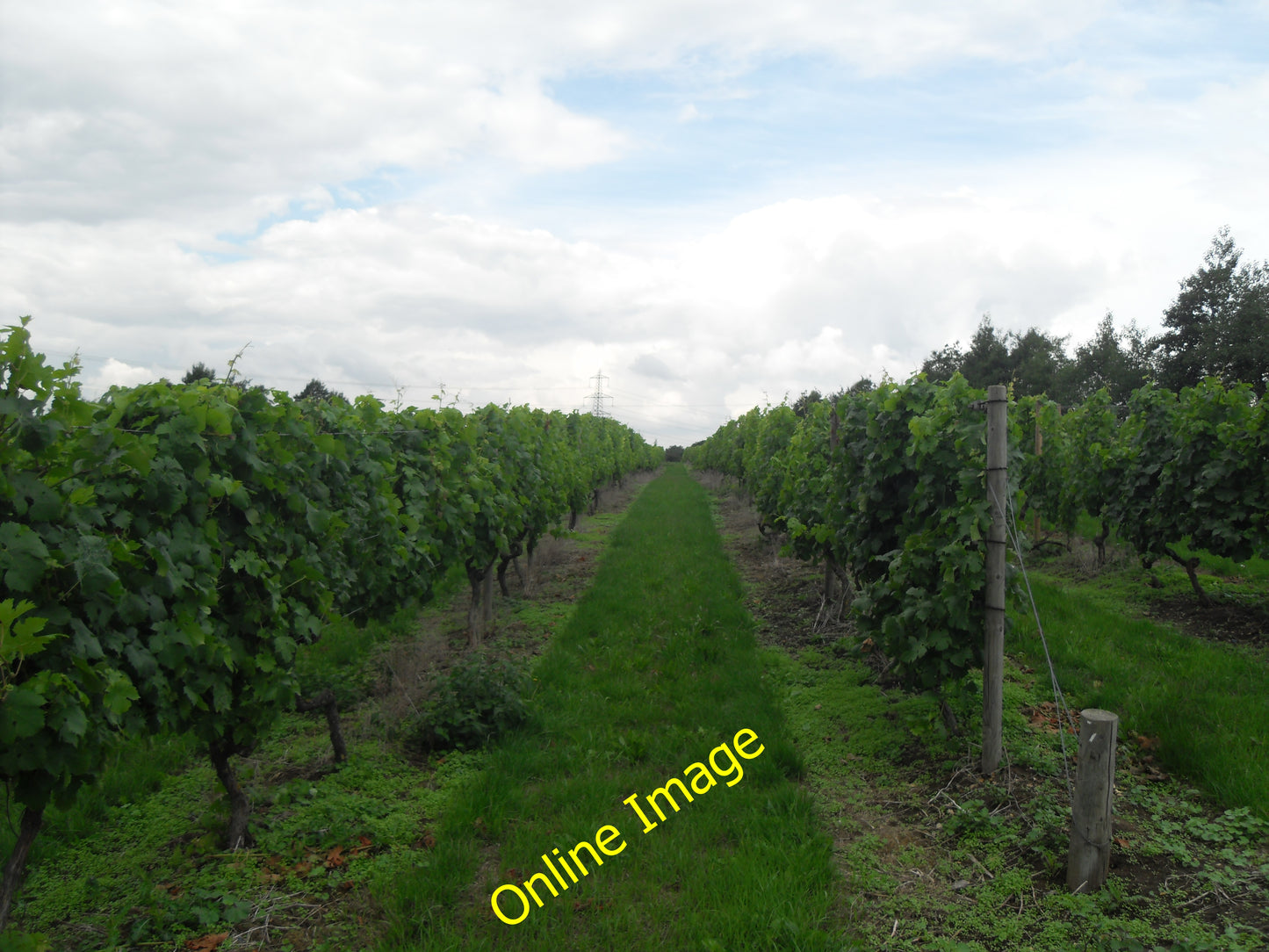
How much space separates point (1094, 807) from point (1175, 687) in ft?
9.81

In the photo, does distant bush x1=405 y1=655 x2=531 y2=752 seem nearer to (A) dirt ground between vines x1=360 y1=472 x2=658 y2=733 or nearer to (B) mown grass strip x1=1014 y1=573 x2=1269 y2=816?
(A) dirt ground between vines x1=360 y1=472 x2=658 y2=733

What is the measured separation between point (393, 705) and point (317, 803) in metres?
1.50

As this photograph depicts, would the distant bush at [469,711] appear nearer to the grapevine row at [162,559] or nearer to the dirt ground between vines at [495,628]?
the dirt ground between vines at [495,628]

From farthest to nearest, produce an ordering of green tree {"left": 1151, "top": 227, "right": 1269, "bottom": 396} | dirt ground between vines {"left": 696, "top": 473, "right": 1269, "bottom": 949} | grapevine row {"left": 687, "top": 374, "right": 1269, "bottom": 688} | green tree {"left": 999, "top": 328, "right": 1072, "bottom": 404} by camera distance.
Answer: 1. green tree {"left": 999, "top": 328, "right": 1072, "bottom": 404}
2. green tree {"left": 1151, "top": 227, "right": 1269, "bottom": 396}
3. grapevine row {"left": 687, "top": 374, "right": 1269, "bottom": 688}
4. dirt ground between vines {"left": 696, "top": 473, "right": 1269, "bottom": 949}

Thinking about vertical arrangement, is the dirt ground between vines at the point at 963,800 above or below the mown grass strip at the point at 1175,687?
below

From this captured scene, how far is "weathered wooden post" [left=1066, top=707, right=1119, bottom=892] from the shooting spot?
348 cm

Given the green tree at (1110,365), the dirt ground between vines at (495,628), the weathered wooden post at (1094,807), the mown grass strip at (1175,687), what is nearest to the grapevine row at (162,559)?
the dirt ground between vines at (495,628)

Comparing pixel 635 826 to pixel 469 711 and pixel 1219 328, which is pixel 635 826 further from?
pixel 1219 328

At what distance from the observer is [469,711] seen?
5.53 m

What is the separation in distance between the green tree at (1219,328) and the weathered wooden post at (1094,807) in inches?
1173

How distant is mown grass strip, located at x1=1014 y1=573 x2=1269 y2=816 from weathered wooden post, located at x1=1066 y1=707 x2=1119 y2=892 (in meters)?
1.25

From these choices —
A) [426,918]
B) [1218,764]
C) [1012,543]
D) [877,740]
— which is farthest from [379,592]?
[1218,764]

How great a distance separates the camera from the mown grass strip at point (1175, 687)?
4391mm

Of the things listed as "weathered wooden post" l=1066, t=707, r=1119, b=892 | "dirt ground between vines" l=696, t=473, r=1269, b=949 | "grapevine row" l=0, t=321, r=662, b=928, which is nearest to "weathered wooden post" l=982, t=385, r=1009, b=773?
"dirt ground between vines" l=696, t=473, r=1269, b=949
